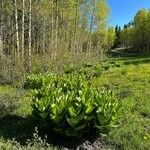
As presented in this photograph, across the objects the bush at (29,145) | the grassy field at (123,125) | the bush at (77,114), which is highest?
the bush at (77,114)

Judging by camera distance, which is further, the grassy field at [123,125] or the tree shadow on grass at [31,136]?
the grassy field at [123,125]

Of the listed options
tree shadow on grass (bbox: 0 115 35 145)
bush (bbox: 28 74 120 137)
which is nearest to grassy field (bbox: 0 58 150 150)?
tree shadow on grass (bbox: 0 115 35 145)

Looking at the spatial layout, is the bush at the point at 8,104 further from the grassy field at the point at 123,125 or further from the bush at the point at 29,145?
the bush at the point at 29,145

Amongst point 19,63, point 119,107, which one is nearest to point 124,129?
point 119,107

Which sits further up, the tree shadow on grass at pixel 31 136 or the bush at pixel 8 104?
the bush at pixel 8 104

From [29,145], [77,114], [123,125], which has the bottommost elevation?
[123,125]

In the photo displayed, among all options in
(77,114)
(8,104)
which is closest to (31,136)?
(77,114)

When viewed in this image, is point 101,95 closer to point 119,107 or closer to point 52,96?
point 119,107

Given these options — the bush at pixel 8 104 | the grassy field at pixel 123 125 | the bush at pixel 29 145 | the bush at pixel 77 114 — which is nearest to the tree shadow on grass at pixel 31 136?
the grassy field at pixel 123 125

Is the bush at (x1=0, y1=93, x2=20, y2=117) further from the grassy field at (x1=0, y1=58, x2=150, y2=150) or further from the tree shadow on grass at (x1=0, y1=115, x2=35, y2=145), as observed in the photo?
the tree shadow on grass at (x1=0, y1=115, x2=35, y2=145)

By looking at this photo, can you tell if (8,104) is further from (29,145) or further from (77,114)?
(29,145)

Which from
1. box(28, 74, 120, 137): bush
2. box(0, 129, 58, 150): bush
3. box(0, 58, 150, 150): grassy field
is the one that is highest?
box(28, 74, 120, 137): bush

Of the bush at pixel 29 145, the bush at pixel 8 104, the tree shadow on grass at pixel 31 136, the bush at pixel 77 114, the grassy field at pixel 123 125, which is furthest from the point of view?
the bush at pixel 8 104

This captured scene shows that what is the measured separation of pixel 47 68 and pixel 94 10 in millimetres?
30153
